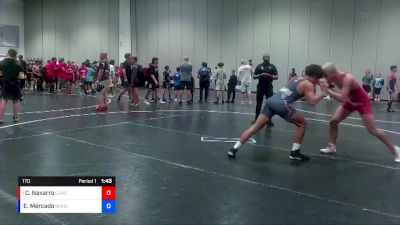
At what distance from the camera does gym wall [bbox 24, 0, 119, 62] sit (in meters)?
30.8

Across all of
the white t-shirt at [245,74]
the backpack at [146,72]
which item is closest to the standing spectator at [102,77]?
the backpack at [146,72]

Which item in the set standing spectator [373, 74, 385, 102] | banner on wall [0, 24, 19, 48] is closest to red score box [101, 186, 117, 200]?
standing spectator [373, 74, 385, 102]

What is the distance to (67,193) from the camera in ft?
10.00

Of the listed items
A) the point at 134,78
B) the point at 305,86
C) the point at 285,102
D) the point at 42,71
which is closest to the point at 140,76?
the point at 134,78

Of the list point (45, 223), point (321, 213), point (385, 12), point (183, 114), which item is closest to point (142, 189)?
point (45, 223)

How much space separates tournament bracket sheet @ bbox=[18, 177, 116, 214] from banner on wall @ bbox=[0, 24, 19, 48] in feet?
112

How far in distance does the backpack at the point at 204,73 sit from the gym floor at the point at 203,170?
6.08 meters

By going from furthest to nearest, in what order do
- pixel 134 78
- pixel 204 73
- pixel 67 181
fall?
pixel 204 73
pixel 134 78
pixel 67 181

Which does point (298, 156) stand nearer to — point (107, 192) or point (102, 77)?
point (107, 192)

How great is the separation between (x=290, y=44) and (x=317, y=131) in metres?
14.2

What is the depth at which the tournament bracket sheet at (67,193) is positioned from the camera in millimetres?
3045

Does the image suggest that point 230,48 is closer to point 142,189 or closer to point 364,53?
point 364,53

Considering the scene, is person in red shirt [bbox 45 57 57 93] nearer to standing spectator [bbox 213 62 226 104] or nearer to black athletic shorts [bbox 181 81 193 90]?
black athletic shorts [bbox 181 81 193 90]

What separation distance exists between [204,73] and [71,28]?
756 inches
